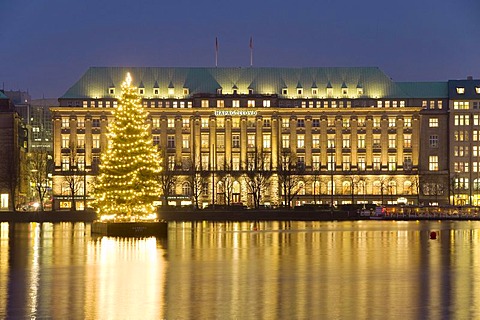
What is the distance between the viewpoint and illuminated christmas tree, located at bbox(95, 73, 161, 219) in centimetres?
9138

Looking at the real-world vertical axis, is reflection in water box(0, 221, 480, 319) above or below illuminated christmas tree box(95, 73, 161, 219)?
below

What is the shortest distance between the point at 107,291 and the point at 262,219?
368ft

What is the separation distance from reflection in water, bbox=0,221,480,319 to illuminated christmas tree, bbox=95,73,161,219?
20.6 m

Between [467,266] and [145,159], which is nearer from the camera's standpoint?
[467,266]

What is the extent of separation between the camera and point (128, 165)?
91.2 m

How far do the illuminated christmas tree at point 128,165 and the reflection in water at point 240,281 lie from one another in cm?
2058

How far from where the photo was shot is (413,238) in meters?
84.6

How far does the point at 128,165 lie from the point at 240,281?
47.7 metres

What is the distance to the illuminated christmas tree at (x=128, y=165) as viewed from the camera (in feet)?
300

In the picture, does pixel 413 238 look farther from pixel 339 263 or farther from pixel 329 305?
pixel 329 305

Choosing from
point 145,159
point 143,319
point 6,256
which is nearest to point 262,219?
point 145,159

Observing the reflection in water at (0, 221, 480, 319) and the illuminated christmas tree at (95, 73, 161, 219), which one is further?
the illuminated christmas tree at (95, 73, 161, 219)

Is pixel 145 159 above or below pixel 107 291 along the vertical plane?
above

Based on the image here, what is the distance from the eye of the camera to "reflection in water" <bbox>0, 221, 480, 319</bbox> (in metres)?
35.7
